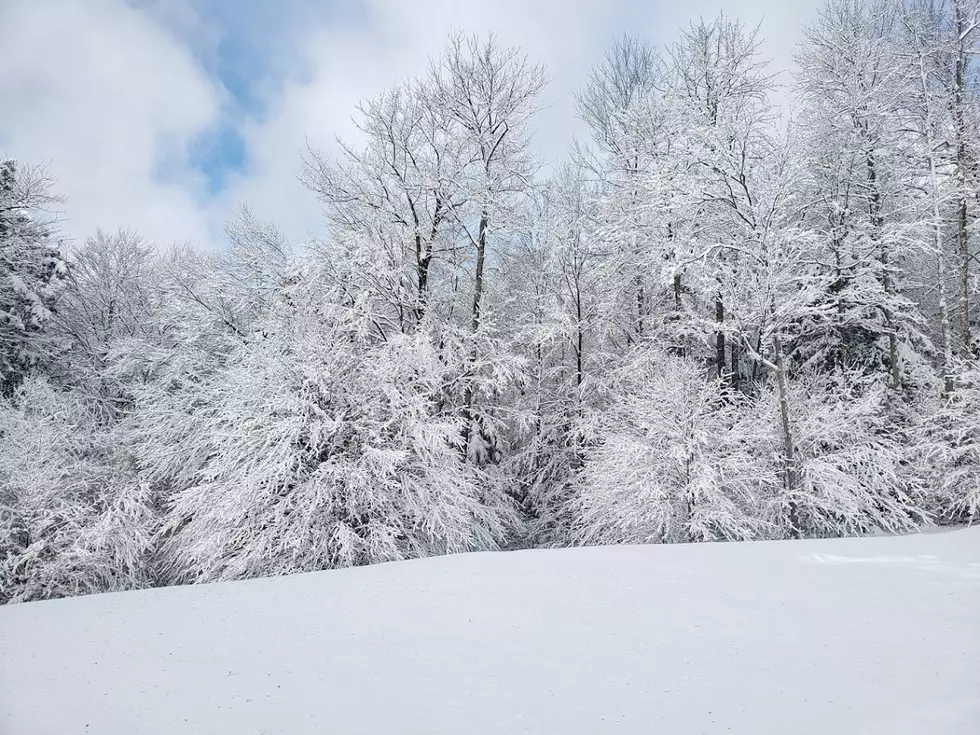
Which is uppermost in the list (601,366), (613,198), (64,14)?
(613,198)

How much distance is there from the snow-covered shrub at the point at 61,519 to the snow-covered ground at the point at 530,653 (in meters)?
3.15

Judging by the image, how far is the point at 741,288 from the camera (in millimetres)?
10633

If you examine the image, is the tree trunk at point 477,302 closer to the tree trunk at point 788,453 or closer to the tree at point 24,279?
the tree trunk at point 788,453

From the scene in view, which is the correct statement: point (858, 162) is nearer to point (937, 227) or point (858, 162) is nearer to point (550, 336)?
point (937, 227)

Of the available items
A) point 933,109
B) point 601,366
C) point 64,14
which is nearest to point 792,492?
point 601,366

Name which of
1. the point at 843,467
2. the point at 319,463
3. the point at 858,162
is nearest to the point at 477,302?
the point at 319,463

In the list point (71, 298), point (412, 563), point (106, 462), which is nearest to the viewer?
point (412, 563)

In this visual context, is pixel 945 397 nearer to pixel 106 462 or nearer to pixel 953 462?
pixel 953 462

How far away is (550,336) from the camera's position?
11867 millimetres

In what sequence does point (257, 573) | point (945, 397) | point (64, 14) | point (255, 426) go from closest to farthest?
point (64, 14)
point (257, 573)
point (255, 426)
point (945, 397)

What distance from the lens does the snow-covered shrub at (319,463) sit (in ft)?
27.6

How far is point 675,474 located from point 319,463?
6431 millimetres

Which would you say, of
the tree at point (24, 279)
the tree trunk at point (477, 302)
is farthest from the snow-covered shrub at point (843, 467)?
the tree at point (24, 279)

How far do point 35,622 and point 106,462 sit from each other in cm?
754
